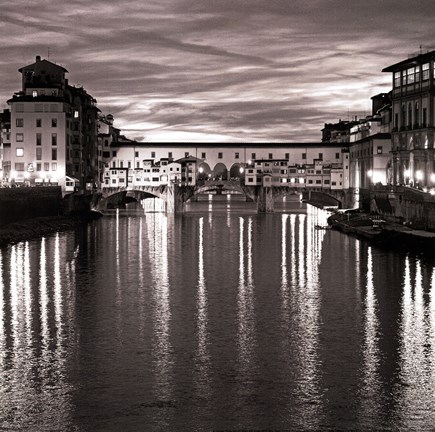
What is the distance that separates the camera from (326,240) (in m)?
66.1

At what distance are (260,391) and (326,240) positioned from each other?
44637mm

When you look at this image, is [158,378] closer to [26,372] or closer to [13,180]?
[26,372]

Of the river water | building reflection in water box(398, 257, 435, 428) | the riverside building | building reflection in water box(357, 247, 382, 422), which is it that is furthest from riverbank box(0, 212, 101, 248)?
building reflection in water box(398, 257, 435, 428)

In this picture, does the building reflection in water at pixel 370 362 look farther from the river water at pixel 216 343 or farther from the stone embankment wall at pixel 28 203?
the stone embankment wall at pixel 28 203

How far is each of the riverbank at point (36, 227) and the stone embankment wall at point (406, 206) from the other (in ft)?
99.8

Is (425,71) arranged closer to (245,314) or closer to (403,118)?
(403,118)

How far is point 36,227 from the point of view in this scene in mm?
71062

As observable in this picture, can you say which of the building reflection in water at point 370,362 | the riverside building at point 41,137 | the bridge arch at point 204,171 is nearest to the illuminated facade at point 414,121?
the riverside building at point 41,137

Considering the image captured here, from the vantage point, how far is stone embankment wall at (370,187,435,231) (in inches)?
2451

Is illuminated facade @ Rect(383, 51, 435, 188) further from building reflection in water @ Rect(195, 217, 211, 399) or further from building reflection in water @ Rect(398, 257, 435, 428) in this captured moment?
building reflection in water @ Rect(398, 257, 435, 428)

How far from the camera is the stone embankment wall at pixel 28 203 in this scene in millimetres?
68500

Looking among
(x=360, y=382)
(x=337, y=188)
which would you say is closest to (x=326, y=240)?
(x=360, y=382)

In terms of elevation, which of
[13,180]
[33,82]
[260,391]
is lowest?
[260,391]

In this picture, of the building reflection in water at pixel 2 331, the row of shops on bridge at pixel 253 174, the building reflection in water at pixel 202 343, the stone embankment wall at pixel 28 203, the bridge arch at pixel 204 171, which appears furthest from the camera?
the bridge arch at pixel 204 171
